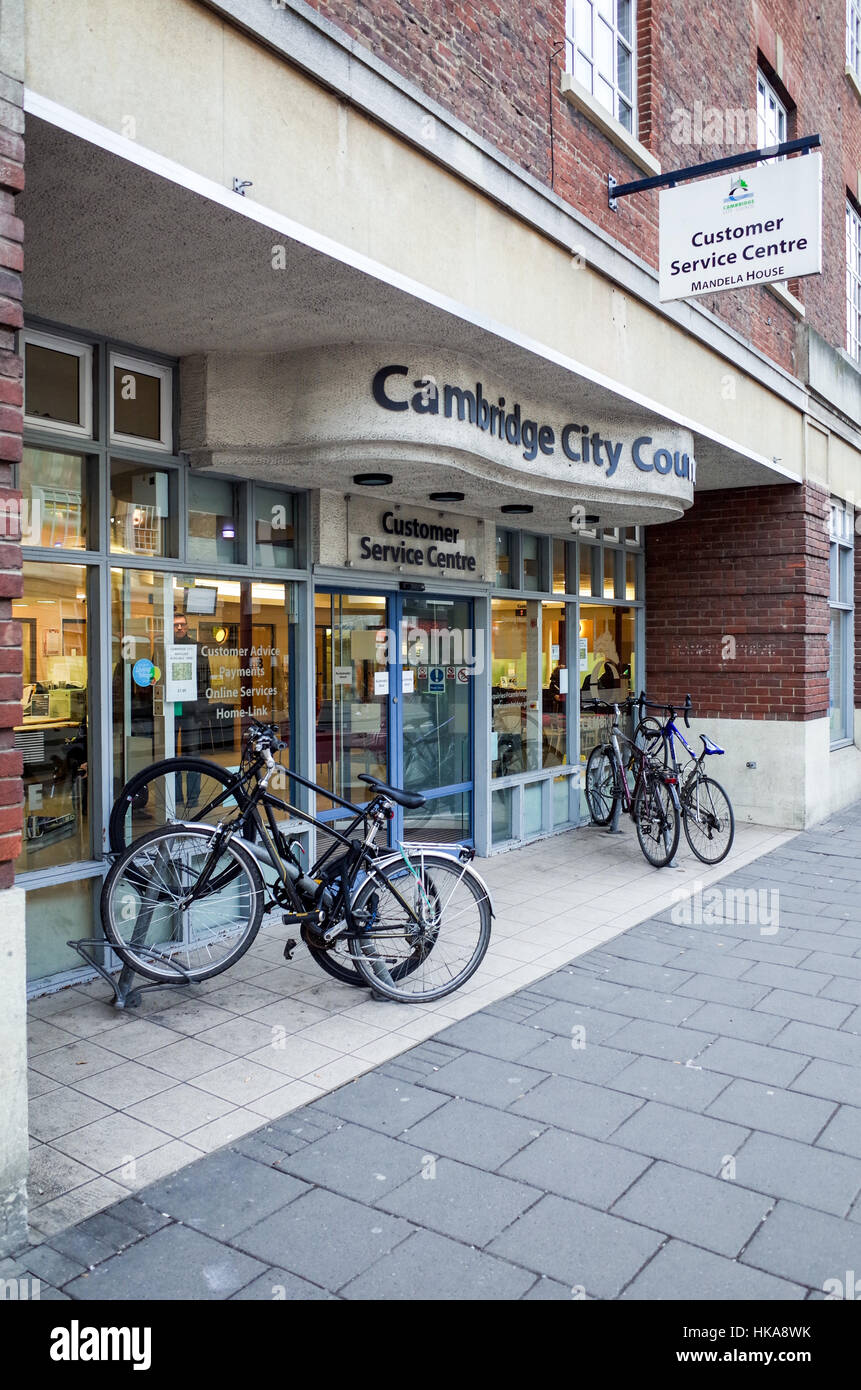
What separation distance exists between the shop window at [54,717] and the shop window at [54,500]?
5.5 inches

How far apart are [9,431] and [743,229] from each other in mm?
5335

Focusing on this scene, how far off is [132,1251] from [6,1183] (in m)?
0.42

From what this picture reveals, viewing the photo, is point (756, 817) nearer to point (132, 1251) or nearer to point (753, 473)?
point (753, 473)

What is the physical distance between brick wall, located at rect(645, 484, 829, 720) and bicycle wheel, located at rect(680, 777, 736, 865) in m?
2.16

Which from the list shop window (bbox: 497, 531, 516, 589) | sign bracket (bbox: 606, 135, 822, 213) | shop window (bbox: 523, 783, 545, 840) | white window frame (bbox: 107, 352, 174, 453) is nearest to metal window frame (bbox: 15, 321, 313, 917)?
white window frame (bbox: 107, 352, 174, 453)

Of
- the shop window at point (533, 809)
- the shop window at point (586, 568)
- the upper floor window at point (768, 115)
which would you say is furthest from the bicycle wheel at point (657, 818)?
the upper floor window at point (768, 115)

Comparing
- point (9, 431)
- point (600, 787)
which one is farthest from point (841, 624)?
point (9, 431)

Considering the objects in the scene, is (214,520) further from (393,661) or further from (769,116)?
(769,116)

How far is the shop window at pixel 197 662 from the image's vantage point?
17.9 feet

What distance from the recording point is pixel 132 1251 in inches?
116

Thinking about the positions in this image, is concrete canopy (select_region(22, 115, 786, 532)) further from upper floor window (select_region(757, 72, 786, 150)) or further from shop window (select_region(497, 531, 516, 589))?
upper floor window (select_region(757, 72, 786, 150))

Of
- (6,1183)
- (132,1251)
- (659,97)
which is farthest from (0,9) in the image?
(659,97)

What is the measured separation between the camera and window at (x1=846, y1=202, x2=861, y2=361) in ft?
42.5

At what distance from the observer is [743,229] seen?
21.4 feet
